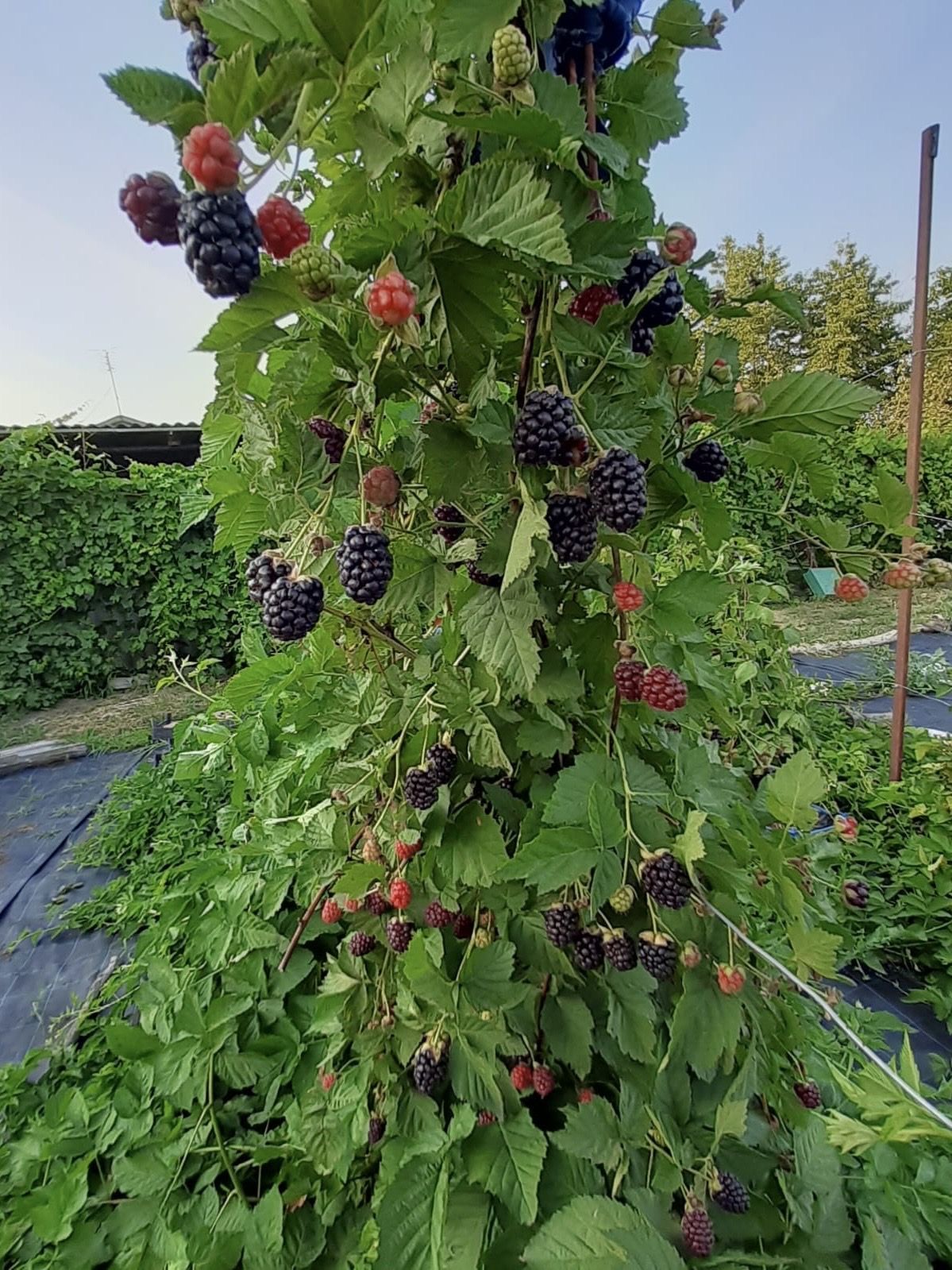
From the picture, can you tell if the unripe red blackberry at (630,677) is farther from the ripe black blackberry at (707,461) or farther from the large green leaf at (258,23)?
the large green leaf at (258,23)

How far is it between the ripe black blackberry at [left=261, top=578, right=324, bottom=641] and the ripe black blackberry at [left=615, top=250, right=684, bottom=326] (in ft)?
1.12

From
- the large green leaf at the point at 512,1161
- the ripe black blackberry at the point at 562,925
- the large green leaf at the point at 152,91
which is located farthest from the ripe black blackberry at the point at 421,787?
the large green leaf at the point at 152,91

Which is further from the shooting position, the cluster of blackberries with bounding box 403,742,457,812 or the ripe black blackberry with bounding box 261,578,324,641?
the cluster of blackberries with bounding box 403,742,457,812

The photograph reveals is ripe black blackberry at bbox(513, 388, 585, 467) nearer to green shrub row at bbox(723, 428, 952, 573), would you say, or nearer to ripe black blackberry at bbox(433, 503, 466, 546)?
ripe black blackberry at bbox(433, 503, 466, 546)

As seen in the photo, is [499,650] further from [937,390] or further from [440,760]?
[937,390]

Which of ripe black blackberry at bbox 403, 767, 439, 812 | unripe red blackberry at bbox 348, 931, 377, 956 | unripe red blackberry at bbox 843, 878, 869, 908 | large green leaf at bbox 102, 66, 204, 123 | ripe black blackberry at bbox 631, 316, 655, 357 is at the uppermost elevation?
large green leaf at bbox 102, 66, 204, 123

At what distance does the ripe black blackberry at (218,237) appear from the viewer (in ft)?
1.33

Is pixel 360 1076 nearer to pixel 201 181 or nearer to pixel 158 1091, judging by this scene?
pixel 158 1091

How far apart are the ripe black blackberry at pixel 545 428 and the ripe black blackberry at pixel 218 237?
Answer: 0.67 ft

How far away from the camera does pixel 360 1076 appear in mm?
846

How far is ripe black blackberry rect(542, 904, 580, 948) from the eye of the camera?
63 centimetres

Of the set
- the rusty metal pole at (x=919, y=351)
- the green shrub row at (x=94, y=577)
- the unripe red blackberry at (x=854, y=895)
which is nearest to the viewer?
the unripe red blackberry at (x=854, y=895)

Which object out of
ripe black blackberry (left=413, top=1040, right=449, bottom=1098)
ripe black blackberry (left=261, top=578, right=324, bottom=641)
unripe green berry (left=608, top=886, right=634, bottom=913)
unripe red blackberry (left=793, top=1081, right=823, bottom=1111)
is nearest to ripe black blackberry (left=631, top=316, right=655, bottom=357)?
ripe black blackberry (left=261, top=578, right=324, bottom=641)

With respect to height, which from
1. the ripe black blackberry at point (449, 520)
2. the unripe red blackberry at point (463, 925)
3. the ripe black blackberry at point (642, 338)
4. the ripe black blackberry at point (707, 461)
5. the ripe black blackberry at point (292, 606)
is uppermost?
the ripe black blackberry at point (642, 338)
